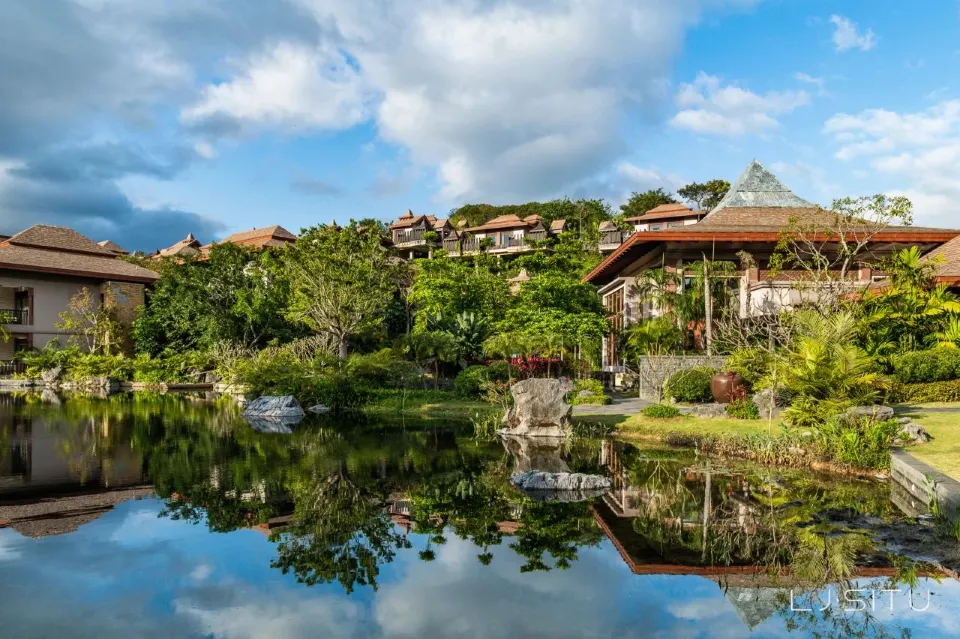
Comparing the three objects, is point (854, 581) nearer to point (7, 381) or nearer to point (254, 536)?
point (254, 536)

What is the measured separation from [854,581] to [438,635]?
12.6 ft

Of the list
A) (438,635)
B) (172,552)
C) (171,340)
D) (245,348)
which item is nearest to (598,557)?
(438,635)

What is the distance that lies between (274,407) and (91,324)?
75.6 ft

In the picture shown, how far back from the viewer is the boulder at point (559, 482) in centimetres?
1005

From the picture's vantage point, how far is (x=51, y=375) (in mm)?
33062

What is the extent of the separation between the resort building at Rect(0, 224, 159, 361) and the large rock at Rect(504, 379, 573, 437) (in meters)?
30.4

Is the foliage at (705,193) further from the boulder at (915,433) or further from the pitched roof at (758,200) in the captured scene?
the boulder at (915,433)

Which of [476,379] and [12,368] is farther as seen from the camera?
[12,368]

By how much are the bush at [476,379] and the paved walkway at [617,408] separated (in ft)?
11.9

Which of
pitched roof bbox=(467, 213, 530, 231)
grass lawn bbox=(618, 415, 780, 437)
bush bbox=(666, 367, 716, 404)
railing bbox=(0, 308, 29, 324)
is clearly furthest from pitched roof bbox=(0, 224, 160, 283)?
pitched roof bbox=(467, 213, 530, 231)

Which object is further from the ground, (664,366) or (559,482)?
(664,366)

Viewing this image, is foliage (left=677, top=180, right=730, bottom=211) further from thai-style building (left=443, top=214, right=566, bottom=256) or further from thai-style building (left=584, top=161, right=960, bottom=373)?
thai-style building (left=584, top=161, right=960, bottom=373)

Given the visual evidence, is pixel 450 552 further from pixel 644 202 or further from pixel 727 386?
pixel 644 202

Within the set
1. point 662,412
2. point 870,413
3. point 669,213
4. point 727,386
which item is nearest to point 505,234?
point 669,213
